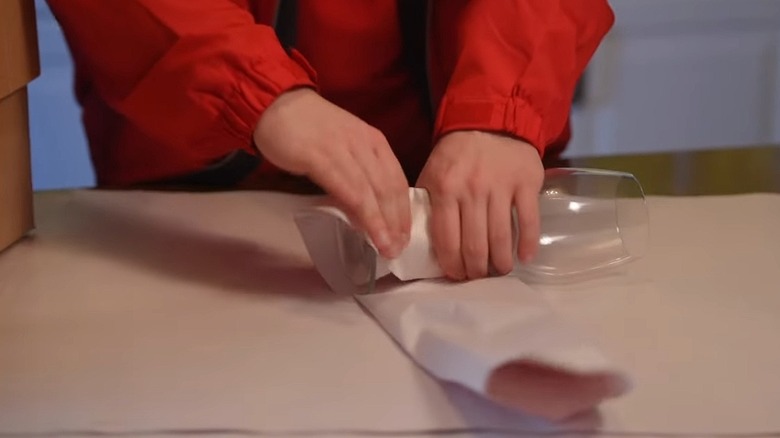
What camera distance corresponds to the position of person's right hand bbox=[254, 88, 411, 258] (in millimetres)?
442

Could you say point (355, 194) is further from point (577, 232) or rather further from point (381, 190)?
point (577, 232)

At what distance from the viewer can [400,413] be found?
13.9 inches

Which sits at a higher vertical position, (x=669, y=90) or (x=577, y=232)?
(x=577, y=232)

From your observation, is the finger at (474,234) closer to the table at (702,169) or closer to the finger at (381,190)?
the finger at (381,190)

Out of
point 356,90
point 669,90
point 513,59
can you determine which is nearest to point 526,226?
point 513,59

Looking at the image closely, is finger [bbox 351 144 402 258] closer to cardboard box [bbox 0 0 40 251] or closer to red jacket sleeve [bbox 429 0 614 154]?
red jacket sleeve [bbox 429 0 614 154]

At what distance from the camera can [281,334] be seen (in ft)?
1.36

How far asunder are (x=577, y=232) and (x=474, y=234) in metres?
0.09

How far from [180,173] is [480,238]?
0.90 ft

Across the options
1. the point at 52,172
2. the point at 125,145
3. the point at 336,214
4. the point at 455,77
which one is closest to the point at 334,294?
the point at 336,214

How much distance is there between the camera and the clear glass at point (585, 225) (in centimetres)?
49

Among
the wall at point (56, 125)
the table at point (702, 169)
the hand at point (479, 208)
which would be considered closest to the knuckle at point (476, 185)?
the hand at point (479, 208)

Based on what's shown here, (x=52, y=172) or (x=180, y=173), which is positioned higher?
(x=180, y=173)

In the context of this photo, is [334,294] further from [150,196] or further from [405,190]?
[150,196]
